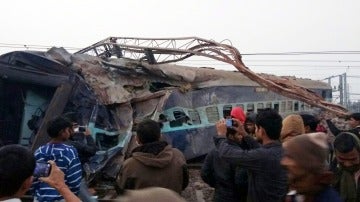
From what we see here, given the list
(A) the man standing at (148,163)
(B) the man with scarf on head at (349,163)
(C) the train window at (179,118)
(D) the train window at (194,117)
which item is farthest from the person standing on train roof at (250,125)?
(D) the train window at (194,117)

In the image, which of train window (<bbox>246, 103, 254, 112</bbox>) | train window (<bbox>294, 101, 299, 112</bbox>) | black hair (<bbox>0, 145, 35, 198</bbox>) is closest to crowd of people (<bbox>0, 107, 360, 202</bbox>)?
black hair (<bbox>0, 145, 35, 198</bbox>)

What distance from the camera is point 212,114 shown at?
1462cm

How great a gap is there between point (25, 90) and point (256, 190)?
8670mm

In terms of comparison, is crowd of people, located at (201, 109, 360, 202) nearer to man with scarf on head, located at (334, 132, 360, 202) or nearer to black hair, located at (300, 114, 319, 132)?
man with scarf on head, located at (334, 132, 360, 202)

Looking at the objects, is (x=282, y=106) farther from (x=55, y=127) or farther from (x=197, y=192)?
(x=55, y=127)

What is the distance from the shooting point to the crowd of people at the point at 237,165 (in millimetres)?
2445

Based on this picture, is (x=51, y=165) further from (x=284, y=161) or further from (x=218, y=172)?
(x=218, y=172)

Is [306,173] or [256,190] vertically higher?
[306,173]

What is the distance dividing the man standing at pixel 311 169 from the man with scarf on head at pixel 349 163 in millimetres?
1118

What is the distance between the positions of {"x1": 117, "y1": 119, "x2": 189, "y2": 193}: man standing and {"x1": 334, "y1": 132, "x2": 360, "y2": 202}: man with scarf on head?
139cm

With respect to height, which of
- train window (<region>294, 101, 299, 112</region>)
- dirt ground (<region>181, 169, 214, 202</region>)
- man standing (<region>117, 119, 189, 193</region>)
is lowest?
dirt ground (<region>181, 169, 214, 202</region>)

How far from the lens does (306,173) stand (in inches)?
95.3

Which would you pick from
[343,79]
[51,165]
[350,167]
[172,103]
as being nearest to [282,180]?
[350,167]

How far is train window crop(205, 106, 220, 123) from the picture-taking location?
14.5 metres
